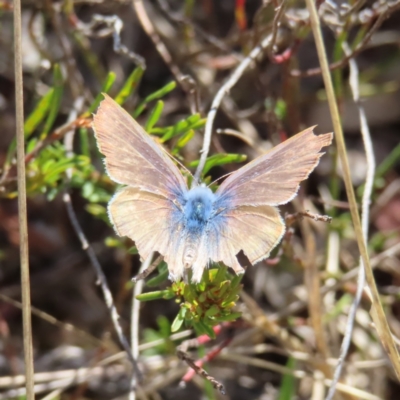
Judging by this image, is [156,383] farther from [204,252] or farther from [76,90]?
[76,90]

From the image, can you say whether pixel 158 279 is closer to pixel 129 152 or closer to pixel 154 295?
pixel 154 295

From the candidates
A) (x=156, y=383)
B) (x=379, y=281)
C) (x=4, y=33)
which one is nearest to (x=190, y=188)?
(x=156, y=383)

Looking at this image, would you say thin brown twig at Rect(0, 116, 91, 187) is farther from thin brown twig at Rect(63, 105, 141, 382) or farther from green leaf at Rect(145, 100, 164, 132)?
green leaf at Rect(145, 100, 164, 132)

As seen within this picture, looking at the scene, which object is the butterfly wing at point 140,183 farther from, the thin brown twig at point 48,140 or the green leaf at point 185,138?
the thin brown twig at point 48,140

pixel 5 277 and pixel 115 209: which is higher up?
pixel 115 209

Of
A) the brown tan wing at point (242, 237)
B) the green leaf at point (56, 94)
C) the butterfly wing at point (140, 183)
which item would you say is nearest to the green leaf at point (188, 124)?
the butterfly wing at point (140, 183)

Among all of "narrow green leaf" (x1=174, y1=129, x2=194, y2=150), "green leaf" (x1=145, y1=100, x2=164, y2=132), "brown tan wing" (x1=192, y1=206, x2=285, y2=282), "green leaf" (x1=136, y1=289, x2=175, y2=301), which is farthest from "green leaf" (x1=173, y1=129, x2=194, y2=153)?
"green leaf" (x1=136, y1=289, x2=175, y2=301)
